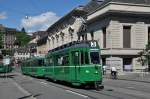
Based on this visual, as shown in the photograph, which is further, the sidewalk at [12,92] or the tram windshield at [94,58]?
the tram windshield at [94,58]

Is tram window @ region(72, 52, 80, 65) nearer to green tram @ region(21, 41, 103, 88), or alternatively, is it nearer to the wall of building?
green tram @ region(21, 41, 103, 88)

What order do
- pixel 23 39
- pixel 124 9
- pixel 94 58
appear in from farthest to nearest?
pixel 23 39
pixel 124 9
pixel 94 58

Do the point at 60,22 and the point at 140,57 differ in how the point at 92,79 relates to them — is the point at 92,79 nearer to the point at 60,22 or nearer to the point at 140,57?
the point at 140,57

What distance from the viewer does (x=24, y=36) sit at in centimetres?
18862

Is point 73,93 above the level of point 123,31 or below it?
below

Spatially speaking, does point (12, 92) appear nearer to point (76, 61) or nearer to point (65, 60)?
point (76, 61)

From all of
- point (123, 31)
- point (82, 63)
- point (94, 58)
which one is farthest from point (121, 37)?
point (94, 58)

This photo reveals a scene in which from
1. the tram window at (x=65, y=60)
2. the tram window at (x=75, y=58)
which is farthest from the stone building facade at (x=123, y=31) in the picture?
the tram window at (x=75, y=58)

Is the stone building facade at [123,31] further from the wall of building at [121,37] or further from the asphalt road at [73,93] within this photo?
the asphalt road at [73,93]

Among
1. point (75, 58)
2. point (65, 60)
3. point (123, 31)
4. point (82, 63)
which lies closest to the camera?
point (82, 63)

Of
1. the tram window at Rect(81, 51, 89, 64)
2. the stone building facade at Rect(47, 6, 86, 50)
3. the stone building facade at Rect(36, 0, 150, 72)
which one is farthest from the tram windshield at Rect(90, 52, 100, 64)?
the stone building facade at Rect(47, 6, 86, 50)

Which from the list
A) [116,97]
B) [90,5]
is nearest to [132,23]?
[90,5]

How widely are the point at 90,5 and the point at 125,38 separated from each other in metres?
19.1

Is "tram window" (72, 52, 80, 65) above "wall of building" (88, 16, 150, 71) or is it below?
below
